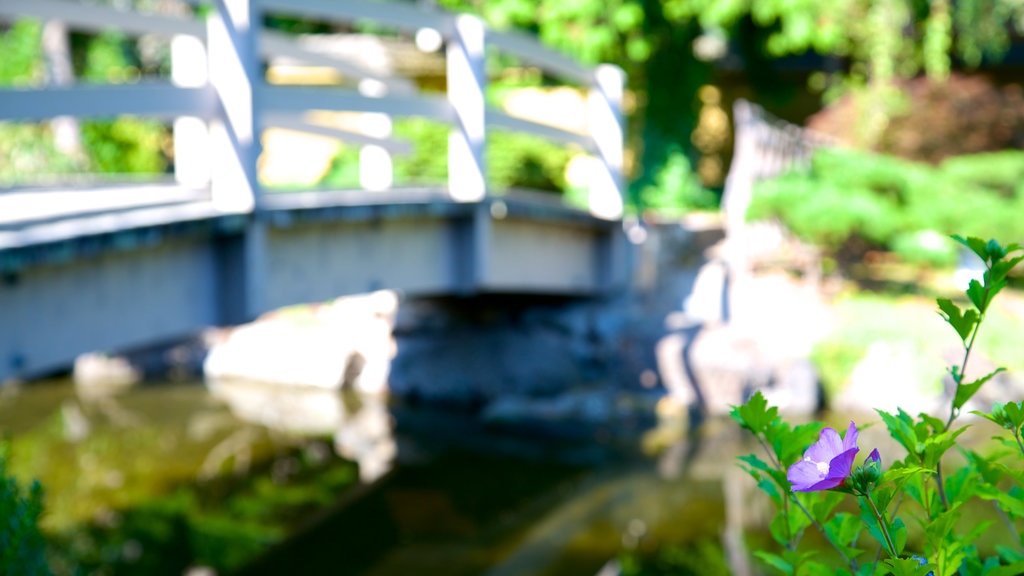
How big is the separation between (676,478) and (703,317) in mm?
3251

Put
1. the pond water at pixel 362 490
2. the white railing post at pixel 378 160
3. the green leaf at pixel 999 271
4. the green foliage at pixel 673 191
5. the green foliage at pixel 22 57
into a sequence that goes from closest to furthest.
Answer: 1. the green leaf at pixel 999 271
2. the pond water at pixel 362 490
3. the white railing post at pixel 378 160
4. the green foliage at pixel 673 191
5. the green foliage at pixel 22 57

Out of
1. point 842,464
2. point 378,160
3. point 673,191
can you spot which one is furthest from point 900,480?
point 673,191

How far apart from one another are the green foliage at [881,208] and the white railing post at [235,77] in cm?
620

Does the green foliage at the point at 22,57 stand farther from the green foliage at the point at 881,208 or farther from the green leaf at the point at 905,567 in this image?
the green leaf at the point at 905,567

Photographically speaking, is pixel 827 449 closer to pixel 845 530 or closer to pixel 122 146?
pixel 845 530

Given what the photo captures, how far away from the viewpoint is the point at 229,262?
225 inches

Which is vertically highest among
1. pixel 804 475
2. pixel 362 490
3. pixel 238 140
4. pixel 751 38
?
pixel 751 38

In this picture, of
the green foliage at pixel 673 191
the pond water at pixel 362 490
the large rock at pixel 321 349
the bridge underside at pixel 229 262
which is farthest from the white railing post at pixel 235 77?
the green foliage at pixel 673 191

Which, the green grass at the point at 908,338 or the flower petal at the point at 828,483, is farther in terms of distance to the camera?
the green grass at the point at 908,338

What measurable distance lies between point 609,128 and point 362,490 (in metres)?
4.28

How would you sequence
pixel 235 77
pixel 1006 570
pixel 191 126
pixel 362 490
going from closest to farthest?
1. pixel 1006 570
2. pixel 235 77
3. pixel 191 126
4. pixel 362 490

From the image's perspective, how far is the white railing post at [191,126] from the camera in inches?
233

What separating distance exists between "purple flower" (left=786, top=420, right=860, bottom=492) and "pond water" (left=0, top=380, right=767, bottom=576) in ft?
16.4

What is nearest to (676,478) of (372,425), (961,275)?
(372,425)
